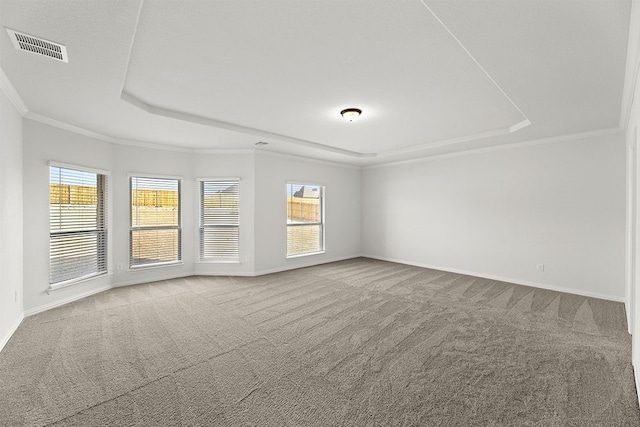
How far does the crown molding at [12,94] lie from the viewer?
269cm

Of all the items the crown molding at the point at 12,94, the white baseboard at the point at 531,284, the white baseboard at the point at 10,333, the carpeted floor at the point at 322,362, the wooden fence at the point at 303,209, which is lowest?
the carpeted floor at the point at 322,362

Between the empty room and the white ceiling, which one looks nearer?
the white ceiling

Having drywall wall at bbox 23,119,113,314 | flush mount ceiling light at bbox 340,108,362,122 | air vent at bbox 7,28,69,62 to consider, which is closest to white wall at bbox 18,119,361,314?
drywall wall at bbox 23,119,113,314

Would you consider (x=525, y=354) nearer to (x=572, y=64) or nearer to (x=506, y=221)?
(x=572, y=64)

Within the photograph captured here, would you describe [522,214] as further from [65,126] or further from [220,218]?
[65,126]

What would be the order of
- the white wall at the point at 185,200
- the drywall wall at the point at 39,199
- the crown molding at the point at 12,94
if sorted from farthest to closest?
the white wall at the point at 185,200
the drywall wall at the point at 39,199
the crown molding at the point at 12,94

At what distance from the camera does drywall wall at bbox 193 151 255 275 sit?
577cm

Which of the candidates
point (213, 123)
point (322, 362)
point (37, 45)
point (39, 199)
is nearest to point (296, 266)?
point (213, 123)

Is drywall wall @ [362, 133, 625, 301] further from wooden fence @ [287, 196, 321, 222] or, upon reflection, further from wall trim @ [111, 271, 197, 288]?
wall trim @ [111, 271, 197, 288]

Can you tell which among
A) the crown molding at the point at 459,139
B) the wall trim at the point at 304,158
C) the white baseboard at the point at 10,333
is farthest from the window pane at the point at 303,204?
the white baseboard at the point at 10,333

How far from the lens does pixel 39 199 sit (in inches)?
148

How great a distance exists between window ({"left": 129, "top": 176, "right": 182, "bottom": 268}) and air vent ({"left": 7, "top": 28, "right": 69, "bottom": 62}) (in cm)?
330

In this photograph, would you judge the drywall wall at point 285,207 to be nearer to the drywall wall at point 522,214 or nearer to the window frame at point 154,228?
the drywall wall at point 522,214

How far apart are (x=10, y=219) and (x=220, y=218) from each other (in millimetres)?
3063
